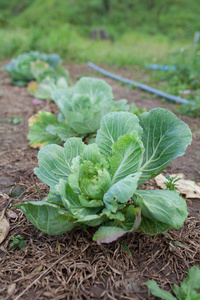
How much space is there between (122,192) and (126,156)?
0.25 meters

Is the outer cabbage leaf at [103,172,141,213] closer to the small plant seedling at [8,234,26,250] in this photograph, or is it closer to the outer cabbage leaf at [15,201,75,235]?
the outer cabbage leaf at [15,201,75,235]

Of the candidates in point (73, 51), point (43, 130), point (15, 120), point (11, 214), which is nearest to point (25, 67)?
point (15, 120)

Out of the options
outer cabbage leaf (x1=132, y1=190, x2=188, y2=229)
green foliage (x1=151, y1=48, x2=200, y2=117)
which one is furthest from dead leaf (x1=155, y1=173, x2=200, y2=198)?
green foliage (x1=151, y1=48, x2=200, y2=117)

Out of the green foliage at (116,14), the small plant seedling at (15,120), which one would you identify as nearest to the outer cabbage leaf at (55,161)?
the small plant seedling at (15,120)

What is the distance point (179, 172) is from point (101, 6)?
1651 centimetres

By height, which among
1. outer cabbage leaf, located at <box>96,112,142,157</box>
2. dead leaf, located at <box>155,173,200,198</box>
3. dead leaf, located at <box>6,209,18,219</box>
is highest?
outer cabbage leaf, located at <box>96,112,142,157</box>

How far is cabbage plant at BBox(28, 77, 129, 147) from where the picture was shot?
2486mm

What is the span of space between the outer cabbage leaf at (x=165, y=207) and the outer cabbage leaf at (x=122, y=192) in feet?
0.48

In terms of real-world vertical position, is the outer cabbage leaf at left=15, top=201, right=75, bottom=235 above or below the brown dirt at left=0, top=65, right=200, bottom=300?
above

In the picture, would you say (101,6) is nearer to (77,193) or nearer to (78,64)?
(78,64)

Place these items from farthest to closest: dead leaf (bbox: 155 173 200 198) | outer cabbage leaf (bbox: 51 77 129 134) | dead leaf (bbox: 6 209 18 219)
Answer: outer cabbage leaf (bbox: 51 77 129 134), dead leaf (bbox: 155 173 200 198), dead leaf (bbox: 6 209 18 219)

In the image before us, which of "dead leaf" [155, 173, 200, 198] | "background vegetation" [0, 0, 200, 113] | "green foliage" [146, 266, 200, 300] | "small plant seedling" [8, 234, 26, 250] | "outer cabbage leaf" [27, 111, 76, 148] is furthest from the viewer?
"background vegetation" [0, 0, 200, 113]

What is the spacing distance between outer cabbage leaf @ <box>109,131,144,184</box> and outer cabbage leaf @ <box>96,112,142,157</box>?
12 cm

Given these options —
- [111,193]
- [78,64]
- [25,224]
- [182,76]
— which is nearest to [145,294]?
[111,193]
